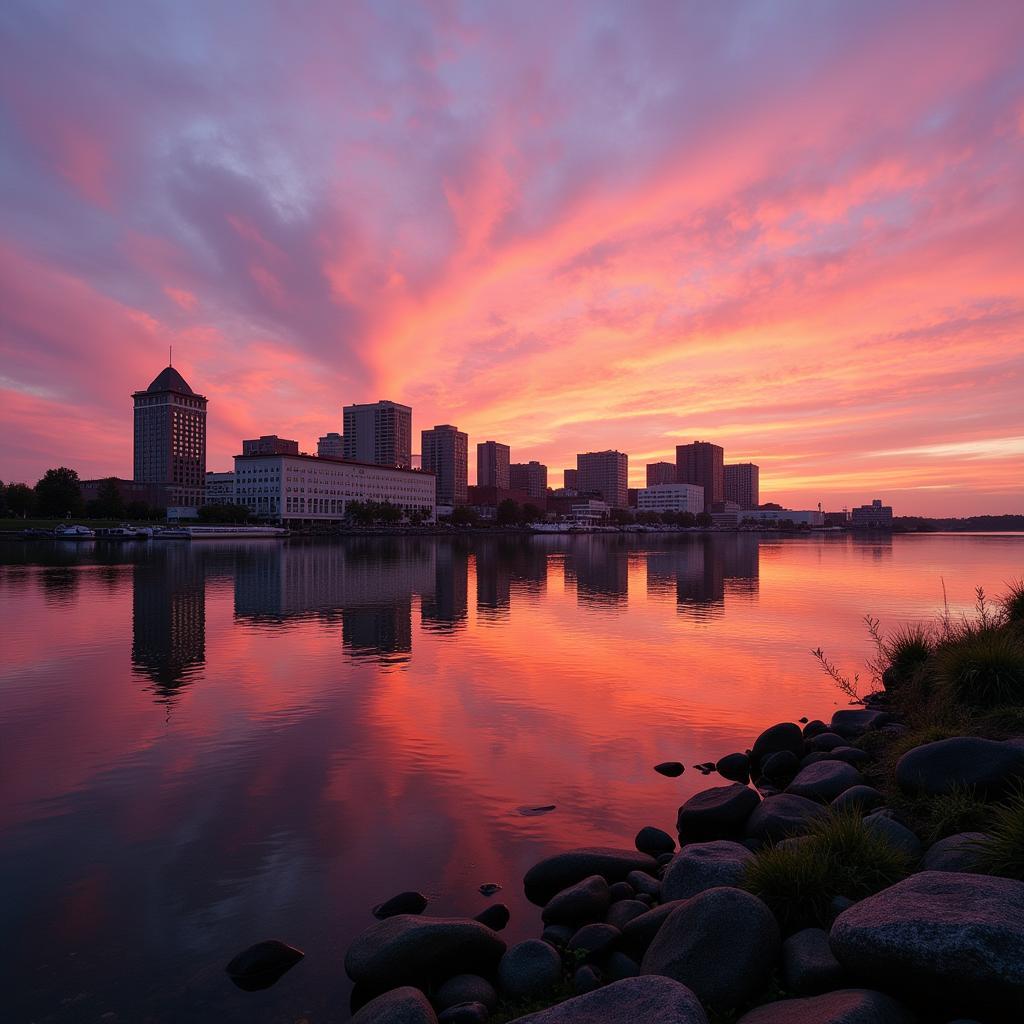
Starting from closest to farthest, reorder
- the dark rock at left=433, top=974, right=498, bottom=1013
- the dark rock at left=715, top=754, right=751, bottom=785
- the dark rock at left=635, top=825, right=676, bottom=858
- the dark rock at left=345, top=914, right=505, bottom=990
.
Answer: the dark rock at left=433, top=974, right=498, bottom=1013 < the dark rock at left=345, top=914, right=505, bottom=990 < the dark rock at left=635, top=825, right=676, bottom=858 < the dark rock at left=715, top=754, right=751, bottom=785

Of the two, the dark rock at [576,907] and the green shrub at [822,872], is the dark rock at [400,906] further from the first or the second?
the green shrub at [822,872]

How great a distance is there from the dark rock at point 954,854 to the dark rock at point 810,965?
2.47 meters

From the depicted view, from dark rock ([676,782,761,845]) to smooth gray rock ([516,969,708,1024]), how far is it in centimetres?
690

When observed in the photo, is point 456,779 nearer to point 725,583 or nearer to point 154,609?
point 154,609

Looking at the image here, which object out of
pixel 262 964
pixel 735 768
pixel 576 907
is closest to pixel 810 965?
pixel 576 907

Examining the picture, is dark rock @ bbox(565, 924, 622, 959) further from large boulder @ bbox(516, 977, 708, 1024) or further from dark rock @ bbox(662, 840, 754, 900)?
large boulder @ bbox(516, 977, 708, 1024)

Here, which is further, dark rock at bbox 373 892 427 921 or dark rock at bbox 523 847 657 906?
dark rock at bbox 523 847 657 906

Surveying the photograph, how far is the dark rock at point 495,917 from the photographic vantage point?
10.5m

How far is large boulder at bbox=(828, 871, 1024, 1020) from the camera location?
6.13 metres

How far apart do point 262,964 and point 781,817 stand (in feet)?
30.4

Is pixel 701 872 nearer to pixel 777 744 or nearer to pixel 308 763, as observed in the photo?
pixel 777 744

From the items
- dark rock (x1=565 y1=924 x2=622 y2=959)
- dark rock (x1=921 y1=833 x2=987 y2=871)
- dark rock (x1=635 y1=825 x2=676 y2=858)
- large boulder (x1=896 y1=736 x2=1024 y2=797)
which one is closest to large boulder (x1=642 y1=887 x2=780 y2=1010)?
→ dark rock (x1=565 y1=924 x2=622 y2=959)

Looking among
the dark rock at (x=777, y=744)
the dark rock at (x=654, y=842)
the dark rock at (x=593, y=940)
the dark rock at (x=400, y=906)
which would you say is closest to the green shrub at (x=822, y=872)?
the dark rock at (x=593, y=940)

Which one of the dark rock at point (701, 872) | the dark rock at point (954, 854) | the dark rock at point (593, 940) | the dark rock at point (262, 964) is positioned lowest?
the dark rock at point (262, 964)
